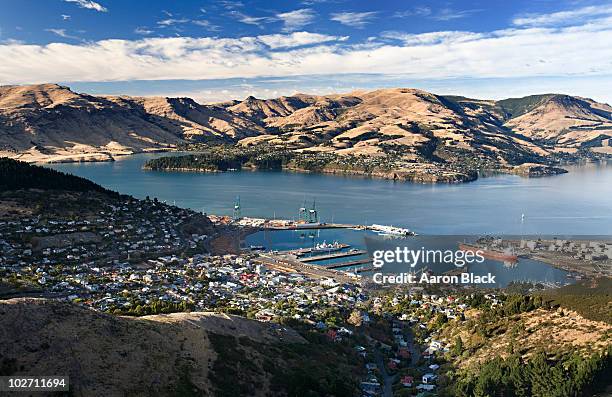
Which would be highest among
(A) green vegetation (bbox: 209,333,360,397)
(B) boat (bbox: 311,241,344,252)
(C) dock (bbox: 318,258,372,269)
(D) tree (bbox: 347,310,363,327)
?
(A) green vegetation (bbox: 209,333,360,397)

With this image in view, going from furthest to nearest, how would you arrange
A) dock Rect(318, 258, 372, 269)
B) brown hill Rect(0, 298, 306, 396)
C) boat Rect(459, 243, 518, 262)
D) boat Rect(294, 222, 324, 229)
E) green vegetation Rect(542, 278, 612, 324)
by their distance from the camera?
1. boat Rect(294, 222, 324, 229)
2. dock Rect(318, 258, 372, 269)
3. boat Rect(459, 243, 518, 262)
4. green vegetation Rect(542, 278, 612, 324)
5. brown hill Rect(0, 298, 306, 396)

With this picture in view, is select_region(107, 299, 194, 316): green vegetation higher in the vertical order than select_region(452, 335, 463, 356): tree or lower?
higher

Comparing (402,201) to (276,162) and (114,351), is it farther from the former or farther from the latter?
(114,351)

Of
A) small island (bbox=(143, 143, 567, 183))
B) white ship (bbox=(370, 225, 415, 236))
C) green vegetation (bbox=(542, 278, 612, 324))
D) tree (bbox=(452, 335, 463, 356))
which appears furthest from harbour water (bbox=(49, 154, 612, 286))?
tree (bbox=(452, 335, 463, 356))

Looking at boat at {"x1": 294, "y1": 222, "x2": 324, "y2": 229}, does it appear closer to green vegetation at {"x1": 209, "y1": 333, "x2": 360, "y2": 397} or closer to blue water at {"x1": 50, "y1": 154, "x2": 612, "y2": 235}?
blue water at {"x1": 50, "y1": 154, "x2": 612, "y2": 235}

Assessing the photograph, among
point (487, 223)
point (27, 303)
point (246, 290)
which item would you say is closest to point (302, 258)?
point (246, 290)

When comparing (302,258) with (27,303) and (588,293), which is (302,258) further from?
(27,303)

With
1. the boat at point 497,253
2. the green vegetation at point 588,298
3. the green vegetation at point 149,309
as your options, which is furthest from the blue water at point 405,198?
the green vegetation at point 149,309

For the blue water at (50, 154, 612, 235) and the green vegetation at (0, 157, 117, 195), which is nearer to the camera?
the green vegetation at (0, 157, 117, 195)
